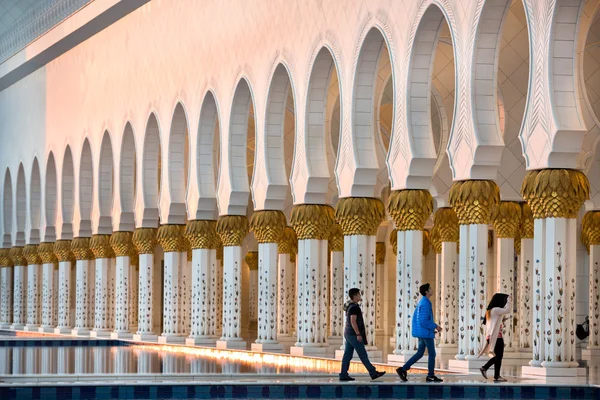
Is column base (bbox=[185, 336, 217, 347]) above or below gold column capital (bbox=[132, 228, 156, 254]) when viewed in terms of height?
below

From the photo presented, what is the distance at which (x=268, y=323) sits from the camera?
16719mm

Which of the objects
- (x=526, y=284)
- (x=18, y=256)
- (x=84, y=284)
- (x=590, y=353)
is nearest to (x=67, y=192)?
(x=84, y=284)

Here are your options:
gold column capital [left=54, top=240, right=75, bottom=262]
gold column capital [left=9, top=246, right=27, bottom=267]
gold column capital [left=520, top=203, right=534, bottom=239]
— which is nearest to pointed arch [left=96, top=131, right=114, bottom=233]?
gold column capital [left=54, top=240, right=75, bottom=262]

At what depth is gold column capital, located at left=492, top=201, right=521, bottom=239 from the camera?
15.2 metres

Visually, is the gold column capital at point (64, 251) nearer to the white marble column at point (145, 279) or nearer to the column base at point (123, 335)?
the column base at point (123, 335)

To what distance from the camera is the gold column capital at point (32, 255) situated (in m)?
27.0

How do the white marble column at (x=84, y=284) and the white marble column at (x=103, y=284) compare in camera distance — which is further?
the white marble column at (x=84, y=284)

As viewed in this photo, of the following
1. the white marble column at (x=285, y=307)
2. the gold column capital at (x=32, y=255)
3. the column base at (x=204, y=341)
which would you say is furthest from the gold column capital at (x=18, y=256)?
the column base at (x=204, y=341)

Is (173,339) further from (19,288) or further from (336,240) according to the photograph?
(19,288)

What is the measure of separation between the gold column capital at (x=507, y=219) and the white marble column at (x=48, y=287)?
12.7m

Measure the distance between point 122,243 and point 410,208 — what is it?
30.0ft

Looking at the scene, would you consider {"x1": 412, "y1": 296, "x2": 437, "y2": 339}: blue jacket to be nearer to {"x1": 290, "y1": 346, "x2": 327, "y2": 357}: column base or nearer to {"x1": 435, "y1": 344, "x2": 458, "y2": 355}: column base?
{"x1": 435, "y1": 344, "x2": 458, "y2": 355}: column base

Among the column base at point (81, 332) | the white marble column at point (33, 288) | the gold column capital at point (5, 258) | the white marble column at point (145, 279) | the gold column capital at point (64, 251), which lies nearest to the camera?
the white marble column at point (145, 279)

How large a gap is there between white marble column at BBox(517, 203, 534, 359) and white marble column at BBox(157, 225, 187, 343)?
6006 millimetres
